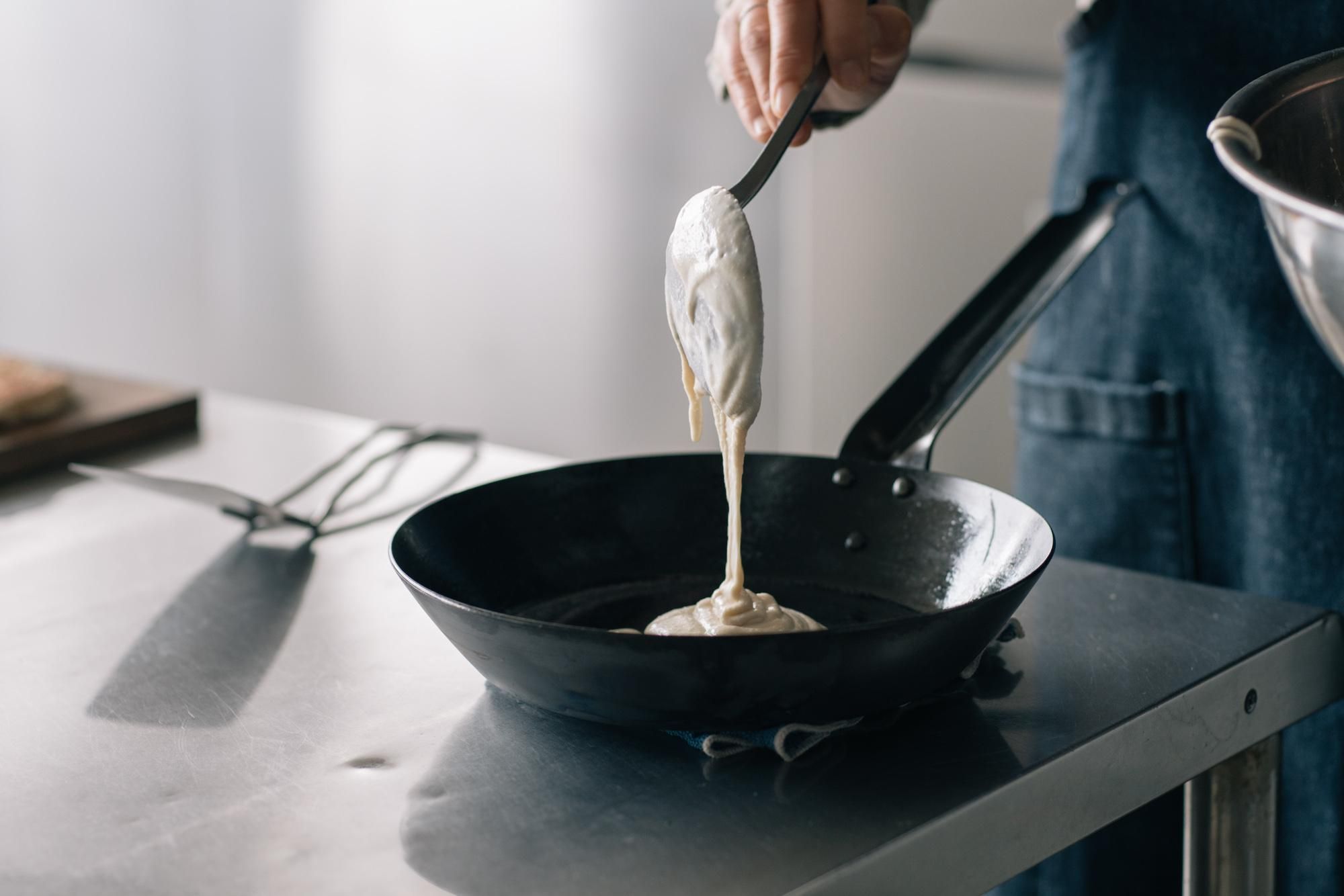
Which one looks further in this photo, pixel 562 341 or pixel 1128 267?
pixel 562 341

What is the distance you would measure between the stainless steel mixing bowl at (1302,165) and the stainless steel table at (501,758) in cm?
20

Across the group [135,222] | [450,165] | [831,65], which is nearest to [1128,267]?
[831,65]

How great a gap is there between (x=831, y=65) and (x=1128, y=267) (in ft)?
1.13

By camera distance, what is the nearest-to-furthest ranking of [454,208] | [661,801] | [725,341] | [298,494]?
[661,801]
[725,341]
[298,494]
[454,208]

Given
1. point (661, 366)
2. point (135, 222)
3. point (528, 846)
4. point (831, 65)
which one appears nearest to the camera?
point (528, 846)

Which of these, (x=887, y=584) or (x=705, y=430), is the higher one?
(x=887, y=584)

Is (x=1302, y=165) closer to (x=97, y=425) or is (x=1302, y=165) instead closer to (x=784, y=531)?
(x=784, y=531)

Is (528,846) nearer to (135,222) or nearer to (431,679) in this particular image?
(431,679)

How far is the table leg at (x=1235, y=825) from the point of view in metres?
0.72

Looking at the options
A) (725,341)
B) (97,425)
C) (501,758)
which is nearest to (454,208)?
(97,425)

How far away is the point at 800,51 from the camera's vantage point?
2.92 feet

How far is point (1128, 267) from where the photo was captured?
1.10 meters

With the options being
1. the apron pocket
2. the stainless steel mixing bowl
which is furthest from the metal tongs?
the stainless steel mixing bowl

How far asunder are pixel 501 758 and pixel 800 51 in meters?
0.51
